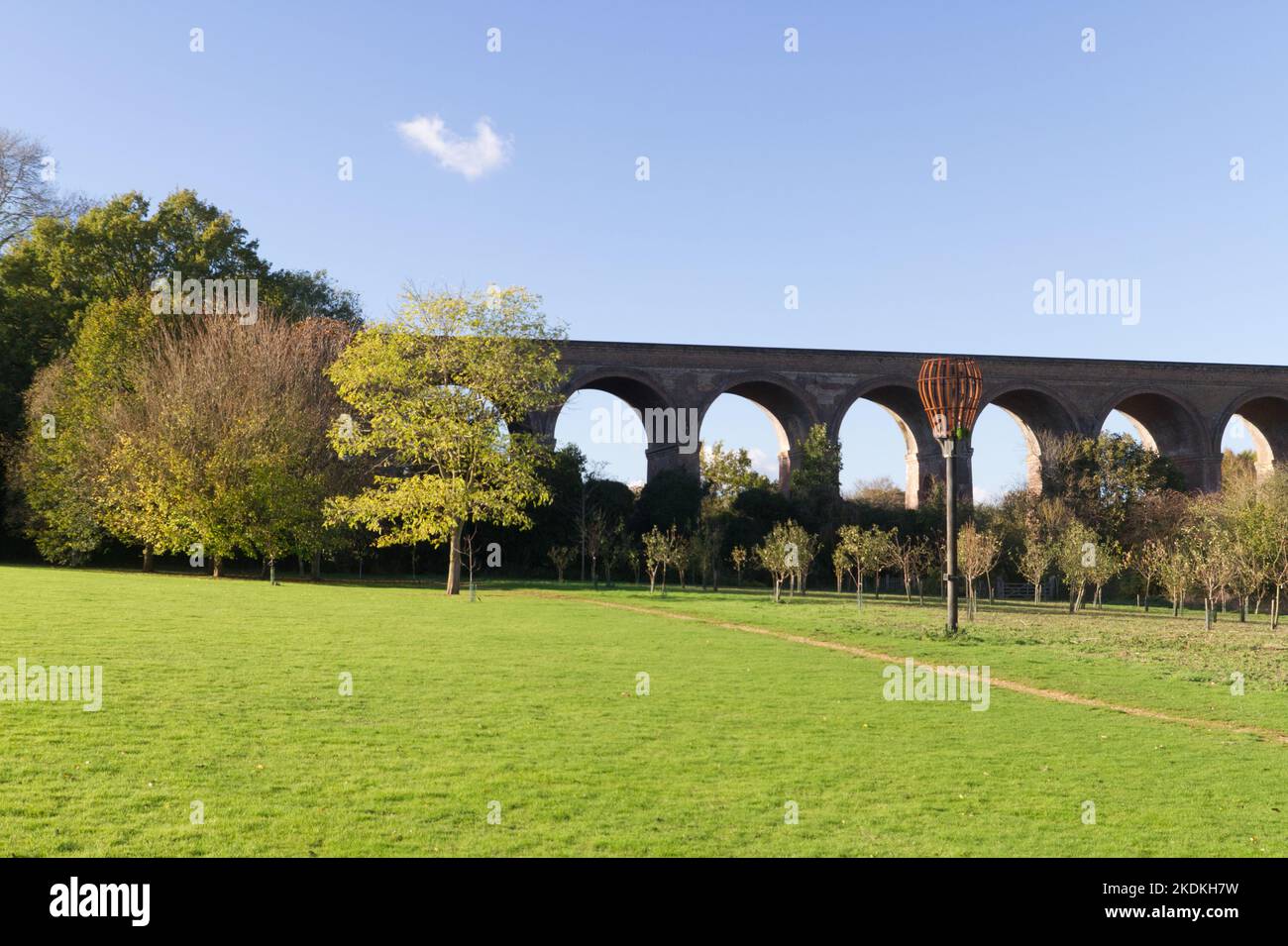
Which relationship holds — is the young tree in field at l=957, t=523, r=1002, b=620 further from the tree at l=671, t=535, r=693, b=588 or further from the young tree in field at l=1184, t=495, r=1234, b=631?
the tree at l=671, t=535, r=693, b=588

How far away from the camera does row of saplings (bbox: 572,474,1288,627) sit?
31.3 metres

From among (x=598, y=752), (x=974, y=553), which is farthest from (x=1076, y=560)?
(x=598, y=752)

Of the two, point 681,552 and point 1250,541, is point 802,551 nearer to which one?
point 681,552

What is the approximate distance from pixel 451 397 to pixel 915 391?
102 ft

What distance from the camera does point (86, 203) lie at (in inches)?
1986

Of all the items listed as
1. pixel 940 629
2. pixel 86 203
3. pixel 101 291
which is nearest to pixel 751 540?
pixel 940 629

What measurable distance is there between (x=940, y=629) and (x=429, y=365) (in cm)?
1691

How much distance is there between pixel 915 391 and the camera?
181 feet

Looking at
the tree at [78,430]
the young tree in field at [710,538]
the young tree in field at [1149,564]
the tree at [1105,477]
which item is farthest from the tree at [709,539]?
the tree at [78,430]

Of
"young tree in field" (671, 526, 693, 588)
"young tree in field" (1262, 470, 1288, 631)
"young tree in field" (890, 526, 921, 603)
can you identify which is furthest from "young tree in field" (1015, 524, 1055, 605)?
"young tree in field" (671, 526, 693, 588)

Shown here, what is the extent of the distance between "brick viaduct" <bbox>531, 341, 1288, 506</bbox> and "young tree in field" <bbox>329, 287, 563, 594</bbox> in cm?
1920

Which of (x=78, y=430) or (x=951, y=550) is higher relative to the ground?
(x=78, y=430)

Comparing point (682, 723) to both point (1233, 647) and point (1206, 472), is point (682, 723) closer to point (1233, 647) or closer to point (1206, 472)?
point (1233, 647)
